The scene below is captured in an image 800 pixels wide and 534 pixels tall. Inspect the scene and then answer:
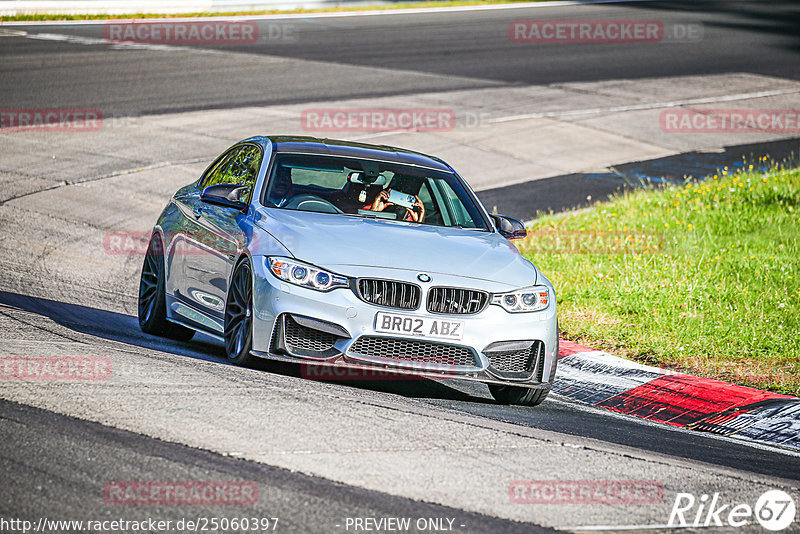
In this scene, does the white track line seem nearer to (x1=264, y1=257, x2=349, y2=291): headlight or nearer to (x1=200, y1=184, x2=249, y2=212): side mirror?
(x1=200, y1=184, x2=249, y2=212): side mirror

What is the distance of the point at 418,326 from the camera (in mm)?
7016

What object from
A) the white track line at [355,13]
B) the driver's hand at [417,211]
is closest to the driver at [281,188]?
the driver's hand at [417,211]

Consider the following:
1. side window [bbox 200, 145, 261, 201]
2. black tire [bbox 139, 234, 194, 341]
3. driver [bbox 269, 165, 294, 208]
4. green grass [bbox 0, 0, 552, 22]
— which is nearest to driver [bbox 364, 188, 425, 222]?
driver [bbox 269, 165, 294, 208]

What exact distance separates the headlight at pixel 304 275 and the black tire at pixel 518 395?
149 centimetres

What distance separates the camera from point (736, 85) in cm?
2683

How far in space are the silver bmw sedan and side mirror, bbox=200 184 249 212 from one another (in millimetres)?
11

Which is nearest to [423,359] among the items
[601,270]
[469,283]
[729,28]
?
[469,283]

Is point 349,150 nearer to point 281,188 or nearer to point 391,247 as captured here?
point 281,188

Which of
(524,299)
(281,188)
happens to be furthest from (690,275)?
(281,188)

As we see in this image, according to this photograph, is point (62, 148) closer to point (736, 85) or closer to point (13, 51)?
point (13, 51)

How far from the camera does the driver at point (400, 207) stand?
27.7 ft

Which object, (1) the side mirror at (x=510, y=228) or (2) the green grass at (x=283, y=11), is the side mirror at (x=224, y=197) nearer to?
(1) the side mirror at (x=510, y=228)

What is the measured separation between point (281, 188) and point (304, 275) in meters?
1.39

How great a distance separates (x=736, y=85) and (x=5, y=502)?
24.9 meters
